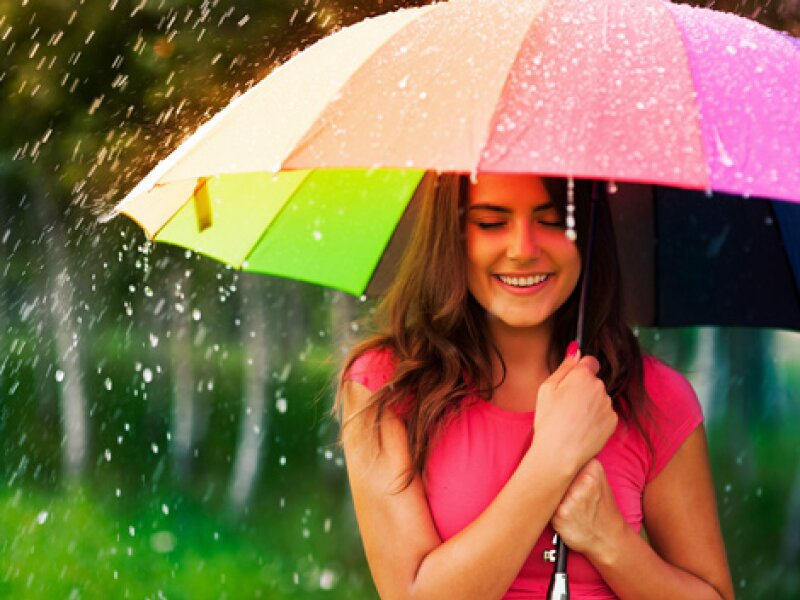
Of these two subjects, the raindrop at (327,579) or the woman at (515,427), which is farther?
the raindrop at (327,579)

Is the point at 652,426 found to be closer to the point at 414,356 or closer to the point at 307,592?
the point at 414,356

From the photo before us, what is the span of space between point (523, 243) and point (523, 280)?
0.10m

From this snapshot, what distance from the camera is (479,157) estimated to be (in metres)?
2.49

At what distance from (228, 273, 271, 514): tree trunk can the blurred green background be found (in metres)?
0.02

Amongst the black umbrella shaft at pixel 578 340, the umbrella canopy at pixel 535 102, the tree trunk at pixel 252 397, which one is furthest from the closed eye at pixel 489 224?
the tree trunk at pixel 252 397

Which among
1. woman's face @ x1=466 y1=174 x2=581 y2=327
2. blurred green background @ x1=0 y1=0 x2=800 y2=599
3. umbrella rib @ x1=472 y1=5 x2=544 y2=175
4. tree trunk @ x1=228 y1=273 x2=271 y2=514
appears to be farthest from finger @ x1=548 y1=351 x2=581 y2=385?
tree trunk @ x1=228 y1=273 x2=271 y2=514

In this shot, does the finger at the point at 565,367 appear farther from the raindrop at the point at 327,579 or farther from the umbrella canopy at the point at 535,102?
the raindrop at the point at 327,579

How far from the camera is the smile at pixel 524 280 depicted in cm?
323

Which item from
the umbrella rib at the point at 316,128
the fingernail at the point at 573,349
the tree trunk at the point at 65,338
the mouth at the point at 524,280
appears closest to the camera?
the umbrella rib at the point at 316,128

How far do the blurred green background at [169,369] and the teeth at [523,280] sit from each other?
291 cm

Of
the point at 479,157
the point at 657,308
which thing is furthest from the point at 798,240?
the point at 479,157

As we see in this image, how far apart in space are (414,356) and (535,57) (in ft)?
3.20

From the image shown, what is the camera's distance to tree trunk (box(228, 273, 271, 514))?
35.2 feet

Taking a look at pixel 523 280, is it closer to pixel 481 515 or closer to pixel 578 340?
pixel 578 340
